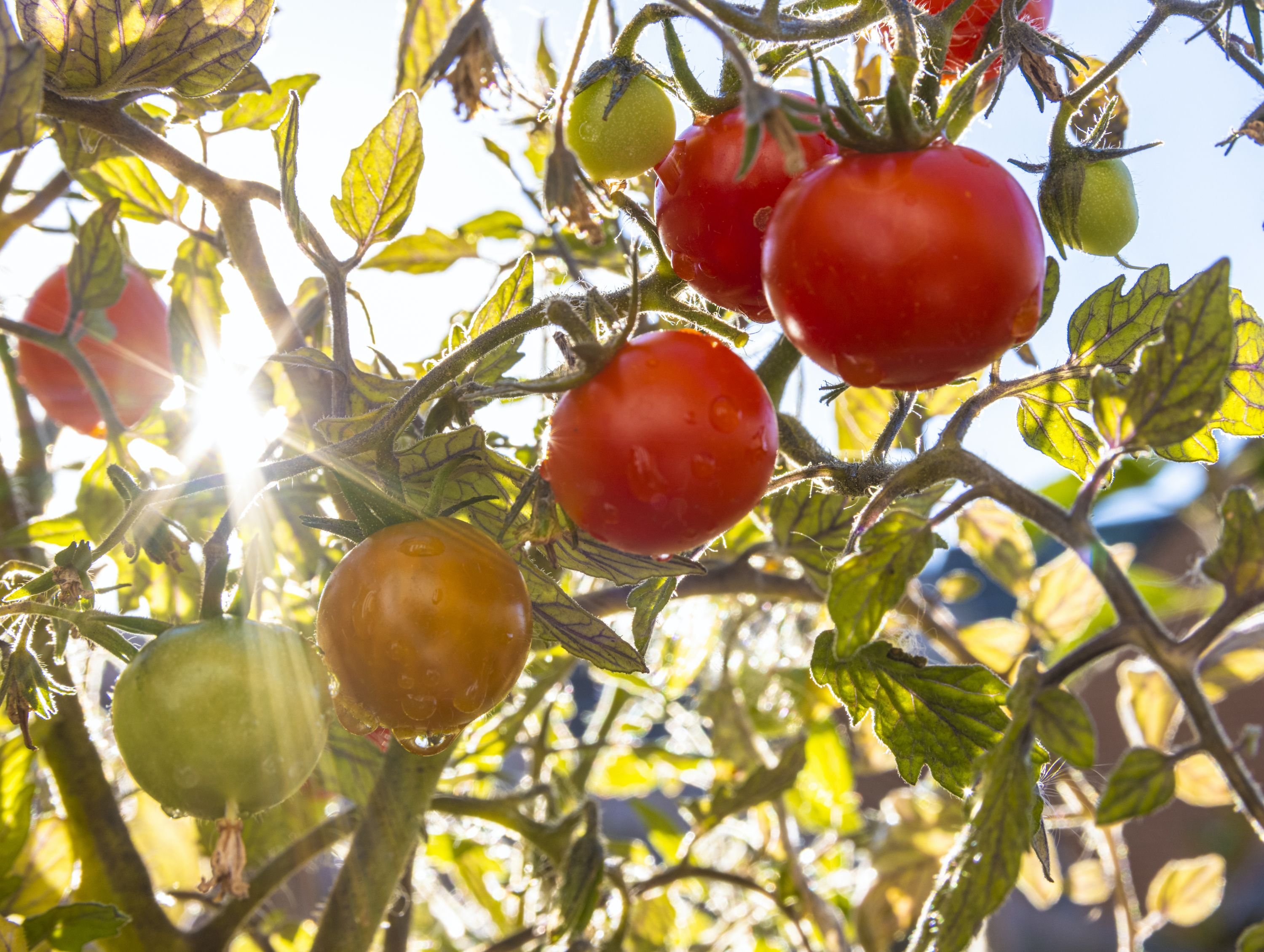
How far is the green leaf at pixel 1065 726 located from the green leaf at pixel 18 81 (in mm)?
491

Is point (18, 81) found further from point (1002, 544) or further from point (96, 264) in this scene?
point (1002, 544)

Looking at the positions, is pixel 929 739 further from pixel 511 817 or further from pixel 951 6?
pixel 511 817

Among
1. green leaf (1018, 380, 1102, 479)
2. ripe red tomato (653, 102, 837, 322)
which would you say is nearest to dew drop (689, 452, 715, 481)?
ripe red tomato (653, 102, 837, 322)

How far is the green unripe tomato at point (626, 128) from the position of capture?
456mm

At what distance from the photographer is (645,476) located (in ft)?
1.25

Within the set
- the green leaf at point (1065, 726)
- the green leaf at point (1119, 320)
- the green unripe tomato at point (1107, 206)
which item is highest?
the green unripe tomato at point (1107, 206)

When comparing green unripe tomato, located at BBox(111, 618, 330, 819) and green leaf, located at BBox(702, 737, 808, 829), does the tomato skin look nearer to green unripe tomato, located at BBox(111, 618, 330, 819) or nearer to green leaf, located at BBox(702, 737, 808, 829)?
green unripe tomato, located at BBox(111, 618, 330, 819)

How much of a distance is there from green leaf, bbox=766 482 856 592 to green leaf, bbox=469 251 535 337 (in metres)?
0.21

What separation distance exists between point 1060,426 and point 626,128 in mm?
279

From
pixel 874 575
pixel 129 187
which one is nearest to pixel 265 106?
pixel 129 187

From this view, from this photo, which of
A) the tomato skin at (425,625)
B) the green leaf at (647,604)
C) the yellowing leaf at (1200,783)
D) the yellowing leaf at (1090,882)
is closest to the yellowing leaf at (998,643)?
the yellowing leaf at (1200,783)

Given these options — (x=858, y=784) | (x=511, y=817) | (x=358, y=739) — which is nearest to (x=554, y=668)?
(x=511, y=817)

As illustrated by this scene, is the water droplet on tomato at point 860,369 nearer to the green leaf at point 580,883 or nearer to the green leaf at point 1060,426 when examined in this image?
the green leaf at point 1060,426

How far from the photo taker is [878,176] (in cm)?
36
